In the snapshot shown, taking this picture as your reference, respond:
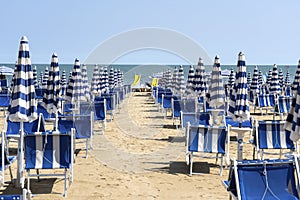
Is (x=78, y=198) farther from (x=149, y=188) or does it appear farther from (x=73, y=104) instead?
(x=73, y=104)

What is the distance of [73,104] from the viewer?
1163 cm

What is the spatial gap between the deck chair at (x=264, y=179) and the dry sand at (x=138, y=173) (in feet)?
3.90

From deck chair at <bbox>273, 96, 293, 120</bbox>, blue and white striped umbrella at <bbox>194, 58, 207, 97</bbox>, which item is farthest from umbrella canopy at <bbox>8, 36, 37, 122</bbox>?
deck chair at <bbox>273, 96, 293, 120</bbox>

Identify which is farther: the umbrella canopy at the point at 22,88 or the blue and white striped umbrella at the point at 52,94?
the blue and white striped umbrella at the point at 52,94

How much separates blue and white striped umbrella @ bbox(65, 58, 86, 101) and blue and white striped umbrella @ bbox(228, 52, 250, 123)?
5119 mm

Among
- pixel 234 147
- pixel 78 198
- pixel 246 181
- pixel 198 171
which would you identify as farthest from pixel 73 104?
pixel 246 181

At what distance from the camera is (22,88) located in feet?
17.2

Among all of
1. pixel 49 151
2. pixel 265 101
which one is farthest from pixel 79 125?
pixel 265 101

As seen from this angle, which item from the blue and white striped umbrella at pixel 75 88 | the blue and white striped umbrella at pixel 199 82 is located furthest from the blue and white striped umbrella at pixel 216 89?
the blue and white striped umbrella at pixel 75 88

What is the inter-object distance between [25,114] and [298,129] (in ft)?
10.6

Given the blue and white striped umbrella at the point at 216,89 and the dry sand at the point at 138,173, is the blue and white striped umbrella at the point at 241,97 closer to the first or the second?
the dry sand at the point at 138,173

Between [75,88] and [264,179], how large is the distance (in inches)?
313

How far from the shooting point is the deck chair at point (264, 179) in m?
3.99

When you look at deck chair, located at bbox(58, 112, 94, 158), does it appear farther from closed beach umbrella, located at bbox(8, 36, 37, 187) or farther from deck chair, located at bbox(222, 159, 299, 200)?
deck chair, located at bbox(222, 159, 299, 200)
